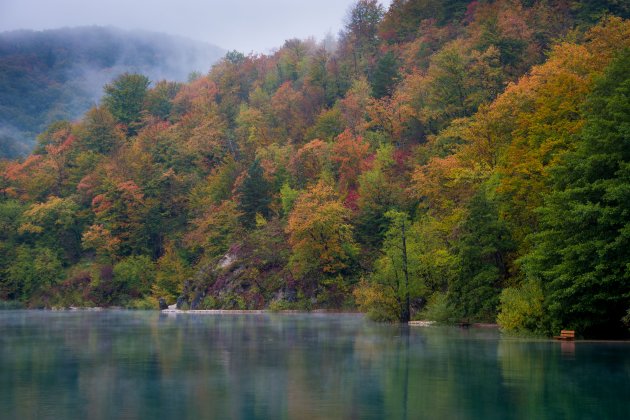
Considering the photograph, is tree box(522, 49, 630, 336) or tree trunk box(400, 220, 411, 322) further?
tree trunk box(400, 220, 411, 322)

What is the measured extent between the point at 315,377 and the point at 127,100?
115733 millimetres

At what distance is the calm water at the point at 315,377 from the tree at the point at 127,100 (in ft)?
307

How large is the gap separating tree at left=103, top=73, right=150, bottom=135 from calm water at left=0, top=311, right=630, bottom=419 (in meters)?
93.6

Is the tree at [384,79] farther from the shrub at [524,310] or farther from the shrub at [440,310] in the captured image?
the shrub at [524,310]

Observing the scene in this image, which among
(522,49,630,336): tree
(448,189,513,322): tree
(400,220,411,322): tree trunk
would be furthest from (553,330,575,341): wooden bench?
(400,220,411,322): tree trunk

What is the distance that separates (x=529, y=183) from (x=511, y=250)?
4.48 m

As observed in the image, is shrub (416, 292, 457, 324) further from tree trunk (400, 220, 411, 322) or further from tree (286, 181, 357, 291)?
tree (286, 181, 357, 291)

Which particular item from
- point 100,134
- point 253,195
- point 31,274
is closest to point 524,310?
point 253,195

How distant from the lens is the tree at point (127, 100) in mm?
135000

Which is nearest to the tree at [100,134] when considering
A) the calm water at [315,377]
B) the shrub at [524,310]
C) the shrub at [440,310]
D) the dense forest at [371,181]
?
the dense forest at [371,181]

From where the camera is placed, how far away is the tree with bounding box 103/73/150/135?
135 metres

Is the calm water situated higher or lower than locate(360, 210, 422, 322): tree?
lower

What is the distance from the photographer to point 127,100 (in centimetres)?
13612

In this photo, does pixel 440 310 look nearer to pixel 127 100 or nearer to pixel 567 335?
pixel 567 335
